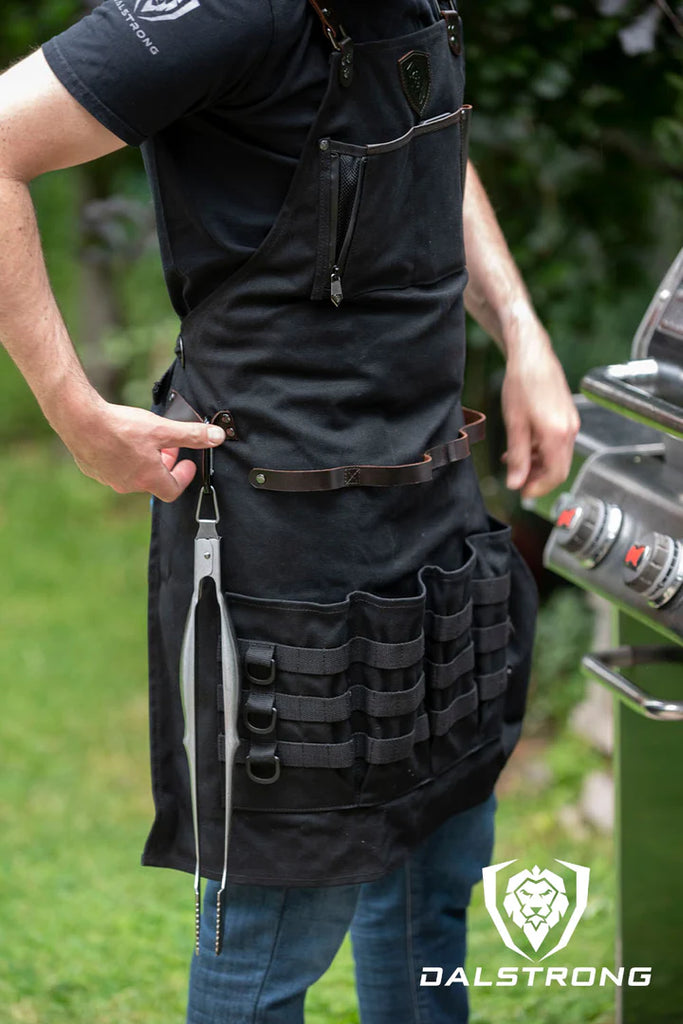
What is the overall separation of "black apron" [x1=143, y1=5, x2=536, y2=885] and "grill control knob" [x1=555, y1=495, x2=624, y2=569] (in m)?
0.18

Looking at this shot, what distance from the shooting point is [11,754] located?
4035 mm

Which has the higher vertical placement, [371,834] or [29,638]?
[371,834]

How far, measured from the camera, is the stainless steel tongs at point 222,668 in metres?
1.37

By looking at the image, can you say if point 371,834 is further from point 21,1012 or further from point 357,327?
point 21,1012

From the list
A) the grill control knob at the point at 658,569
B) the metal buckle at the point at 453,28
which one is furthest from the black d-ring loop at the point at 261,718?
the metal buckle at the point at 453,28

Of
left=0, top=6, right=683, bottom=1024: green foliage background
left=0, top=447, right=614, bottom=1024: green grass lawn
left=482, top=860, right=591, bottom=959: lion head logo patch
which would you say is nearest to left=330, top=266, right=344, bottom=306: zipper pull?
left=482, top=860, right=591, bottom=959: lion head logo patch

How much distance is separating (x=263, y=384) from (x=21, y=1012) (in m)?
1.42

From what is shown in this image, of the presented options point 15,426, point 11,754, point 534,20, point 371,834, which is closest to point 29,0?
point 534,20

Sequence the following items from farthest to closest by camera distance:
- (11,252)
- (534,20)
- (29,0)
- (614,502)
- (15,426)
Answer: (15,426)
(29,0)
(534,20)
(614,502)
(11,252)

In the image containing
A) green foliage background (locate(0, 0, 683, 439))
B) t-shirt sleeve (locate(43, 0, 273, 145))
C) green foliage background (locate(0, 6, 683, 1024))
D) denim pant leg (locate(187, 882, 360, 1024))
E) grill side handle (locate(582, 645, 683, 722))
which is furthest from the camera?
green foliage background (locate(0, 0, 683, 439))

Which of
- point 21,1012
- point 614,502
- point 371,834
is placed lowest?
point 21,1012

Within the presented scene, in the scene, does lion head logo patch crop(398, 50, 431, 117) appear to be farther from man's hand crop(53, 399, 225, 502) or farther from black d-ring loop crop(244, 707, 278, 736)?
black d-ring loop crop(244, 707, 278, 736)

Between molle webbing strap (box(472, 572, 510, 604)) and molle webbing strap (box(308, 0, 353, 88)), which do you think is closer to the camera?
molle webbing strap (box(308, 0, 353, 88))

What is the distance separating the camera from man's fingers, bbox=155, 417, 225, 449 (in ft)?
4.37
